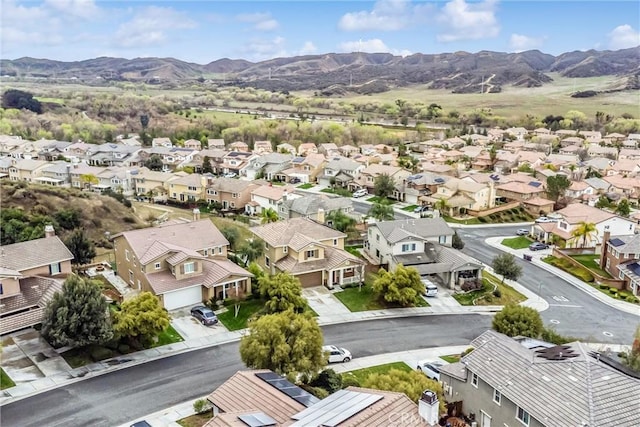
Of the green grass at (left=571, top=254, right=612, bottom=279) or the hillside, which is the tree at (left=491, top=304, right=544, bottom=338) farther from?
the hillside

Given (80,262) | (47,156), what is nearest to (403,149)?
(47,156)

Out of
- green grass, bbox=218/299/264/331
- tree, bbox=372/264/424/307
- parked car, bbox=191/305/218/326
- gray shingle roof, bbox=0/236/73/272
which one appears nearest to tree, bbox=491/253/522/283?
tree, bbox=372/264/424/307

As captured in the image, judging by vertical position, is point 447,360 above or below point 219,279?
below

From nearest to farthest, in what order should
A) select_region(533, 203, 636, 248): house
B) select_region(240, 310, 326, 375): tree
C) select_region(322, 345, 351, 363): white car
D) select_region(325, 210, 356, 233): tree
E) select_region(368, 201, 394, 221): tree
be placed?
1. select_region(240, 310, 326, 375): tree
2. select_region(322, 345, 351, 363): white car
3. select_region(325, 210, 356, 233): tree
4. select_region(533, 203, 636, 248): house
5. select_region(368, 201, 394, 221): tree

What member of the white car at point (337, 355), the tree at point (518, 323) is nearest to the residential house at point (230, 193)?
the white car at point (337, 355)

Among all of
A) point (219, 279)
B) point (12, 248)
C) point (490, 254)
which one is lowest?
point (490, 254)

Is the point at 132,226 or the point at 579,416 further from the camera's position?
the point at 132,226

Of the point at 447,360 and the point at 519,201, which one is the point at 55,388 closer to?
the point at 447,360

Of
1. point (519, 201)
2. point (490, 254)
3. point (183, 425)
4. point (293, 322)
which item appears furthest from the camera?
point (519, 201)

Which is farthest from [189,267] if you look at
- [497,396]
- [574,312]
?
[574,312]
